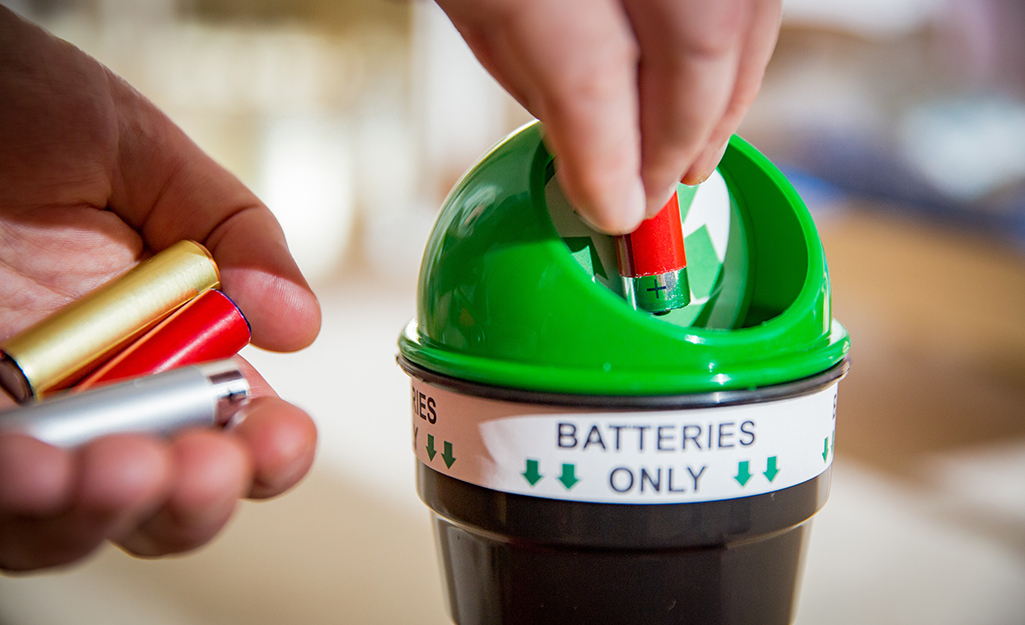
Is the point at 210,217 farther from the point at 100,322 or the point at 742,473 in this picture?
the point at 742,473

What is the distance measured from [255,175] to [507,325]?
2.07 m

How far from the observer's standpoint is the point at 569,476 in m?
0.35

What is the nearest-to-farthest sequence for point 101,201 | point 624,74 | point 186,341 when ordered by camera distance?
point 624,74 → point 186,341 → point 101,201

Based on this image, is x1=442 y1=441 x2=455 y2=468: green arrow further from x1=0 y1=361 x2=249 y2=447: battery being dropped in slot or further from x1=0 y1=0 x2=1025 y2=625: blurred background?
x1=0 y1=0 x2=1025 y2=625: blurred background

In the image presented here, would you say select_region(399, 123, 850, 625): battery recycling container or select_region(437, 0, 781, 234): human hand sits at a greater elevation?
select_region(437, 0, 781, 234): human hand

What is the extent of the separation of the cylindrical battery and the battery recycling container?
15 millimetres

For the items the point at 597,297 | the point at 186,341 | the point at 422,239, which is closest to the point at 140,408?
the point at 186,341

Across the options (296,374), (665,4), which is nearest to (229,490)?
(665,4)

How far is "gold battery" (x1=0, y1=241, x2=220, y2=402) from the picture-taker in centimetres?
40

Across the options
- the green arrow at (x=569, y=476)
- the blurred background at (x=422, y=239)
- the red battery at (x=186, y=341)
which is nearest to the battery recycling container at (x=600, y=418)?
the green arrow at (x=569, y=476)

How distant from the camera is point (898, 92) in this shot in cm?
159

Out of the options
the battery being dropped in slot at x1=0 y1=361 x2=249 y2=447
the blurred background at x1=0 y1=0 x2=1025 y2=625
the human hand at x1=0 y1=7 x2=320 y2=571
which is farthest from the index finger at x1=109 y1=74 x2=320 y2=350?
the blurred background at x1=0 y1=0 x2=1025 y2=625

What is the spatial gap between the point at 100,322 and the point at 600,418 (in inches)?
10.4

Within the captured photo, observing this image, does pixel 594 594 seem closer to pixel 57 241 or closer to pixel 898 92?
pixel 57 241
